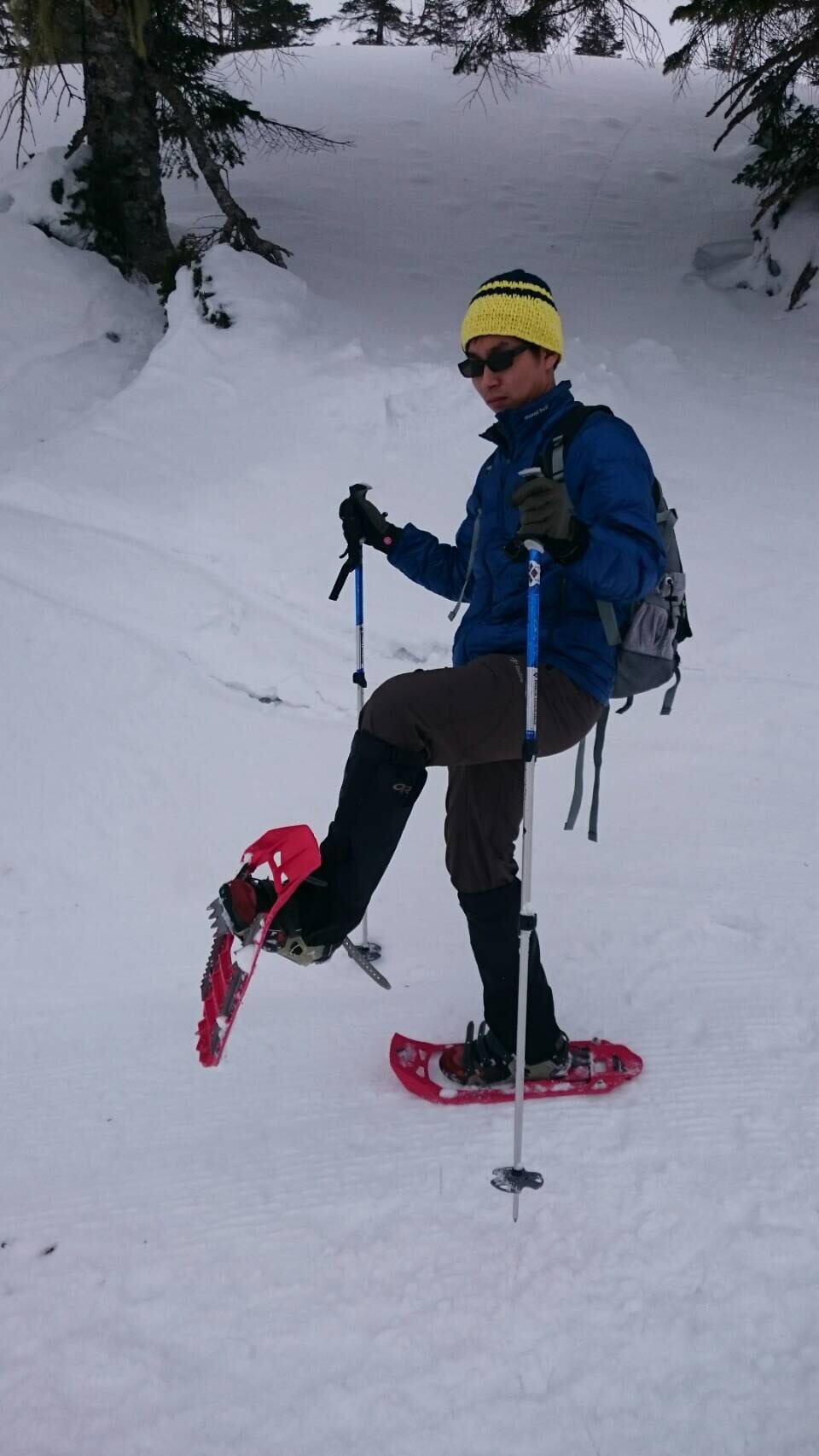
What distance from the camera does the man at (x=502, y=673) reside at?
276 cm

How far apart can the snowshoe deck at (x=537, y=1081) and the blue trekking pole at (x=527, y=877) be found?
30cm

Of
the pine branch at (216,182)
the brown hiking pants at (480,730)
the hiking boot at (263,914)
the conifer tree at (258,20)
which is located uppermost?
the conifer tree at (258,20)

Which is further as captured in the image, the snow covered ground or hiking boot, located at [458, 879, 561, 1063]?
hiking boot, located at [458, 879, 561, 1063]

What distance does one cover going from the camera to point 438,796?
5.36 metres

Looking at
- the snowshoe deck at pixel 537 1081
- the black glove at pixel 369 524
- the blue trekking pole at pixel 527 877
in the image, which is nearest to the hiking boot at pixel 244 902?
the blue trekking pole at pixel 527 877

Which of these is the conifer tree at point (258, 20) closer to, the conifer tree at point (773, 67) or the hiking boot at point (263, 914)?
the conifer tree at point (773, 67)

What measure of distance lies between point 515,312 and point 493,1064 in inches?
91.6

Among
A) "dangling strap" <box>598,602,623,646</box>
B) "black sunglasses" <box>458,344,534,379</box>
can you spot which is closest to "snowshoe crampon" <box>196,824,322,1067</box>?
"dangling strap" <box>598,602,623,646</box>

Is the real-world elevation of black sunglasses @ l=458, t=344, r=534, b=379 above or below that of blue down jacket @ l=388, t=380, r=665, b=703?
above

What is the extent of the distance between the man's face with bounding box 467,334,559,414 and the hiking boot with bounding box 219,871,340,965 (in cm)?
157

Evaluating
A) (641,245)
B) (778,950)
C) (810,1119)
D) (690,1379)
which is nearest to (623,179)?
(641,245)

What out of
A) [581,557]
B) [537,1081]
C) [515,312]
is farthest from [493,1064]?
[515,312]

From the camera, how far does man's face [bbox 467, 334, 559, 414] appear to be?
2998 mm

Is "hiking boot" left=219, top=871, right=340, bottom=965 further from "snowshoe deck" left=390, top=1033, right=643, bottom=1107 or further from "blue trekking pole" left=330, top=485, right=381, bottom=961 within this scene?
"snowshoe deck" left=390, top=1033, right=643, bottom=1107
